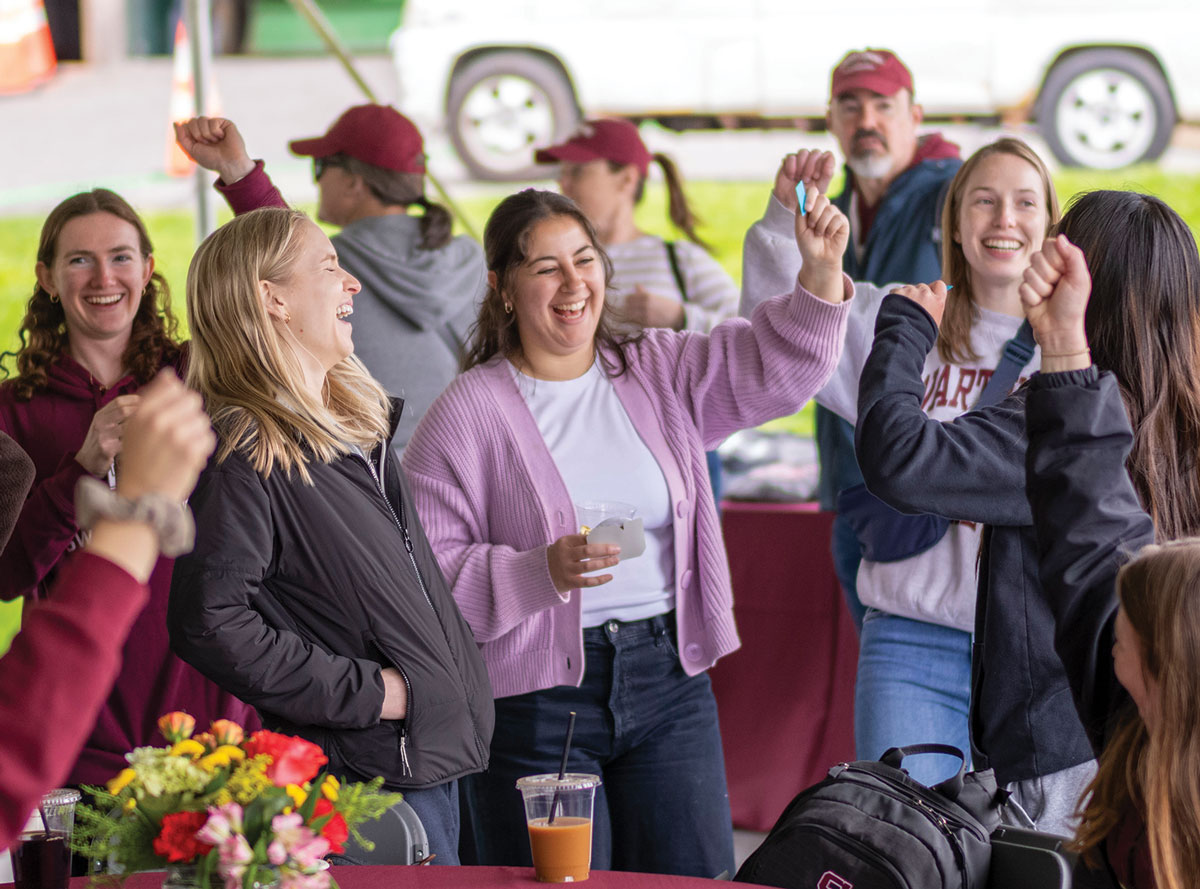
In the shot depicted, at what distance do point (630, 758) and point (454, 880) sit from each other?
2.54 feet

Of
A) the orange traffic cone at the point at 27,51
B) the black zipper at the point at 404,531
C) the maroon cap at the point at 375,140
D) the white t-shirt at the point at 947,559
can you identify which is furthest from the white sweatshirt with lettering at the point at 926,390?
the orange traffic cone at the point at 27,51

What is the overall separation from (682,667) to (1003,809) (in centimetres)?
73

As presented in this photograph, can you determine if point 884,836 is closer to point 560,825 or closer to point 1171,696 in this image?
point 560,825

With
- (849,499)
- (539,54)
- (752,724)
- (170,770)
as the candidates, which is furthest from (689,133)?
(170,770)

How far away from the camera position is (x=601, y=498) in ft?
8.13

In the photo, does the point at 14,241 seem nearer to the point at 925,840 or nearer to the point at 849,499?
the point at 849,499

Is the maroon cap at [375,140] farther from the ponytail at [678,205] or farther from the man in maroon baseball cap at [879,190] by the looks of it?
the man in maroon baseball cap at [879,190]

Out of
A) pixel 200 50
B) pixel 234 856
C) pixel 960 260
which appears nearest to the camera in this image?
pixel 234 856

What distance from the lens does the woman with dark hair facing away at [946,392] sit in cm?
249

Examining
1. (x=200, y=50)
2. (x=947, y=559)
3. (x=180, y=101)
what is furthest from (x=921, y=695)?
(x=180, y=101)

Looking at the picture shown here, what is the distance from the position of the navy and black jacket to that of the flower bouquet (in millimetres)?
858

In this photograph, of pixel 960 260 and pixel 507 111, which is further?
pixel 507 111

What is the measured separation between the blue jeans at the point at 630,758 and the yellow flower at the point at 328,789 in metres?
1.01

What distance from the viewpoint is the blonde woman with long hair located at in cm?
192
